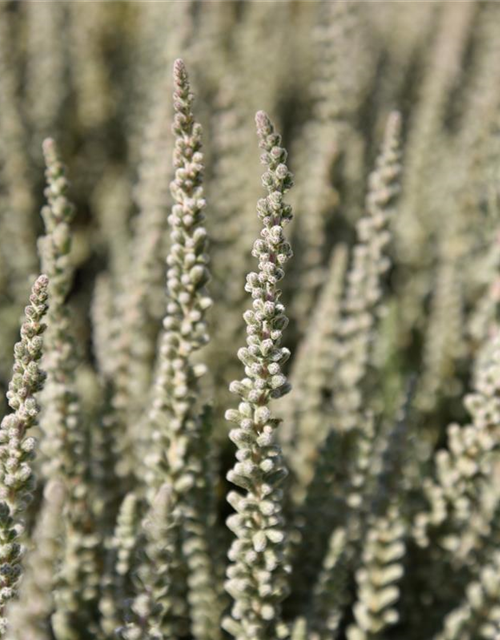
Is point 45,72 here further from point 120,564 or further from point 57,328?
point 120,564

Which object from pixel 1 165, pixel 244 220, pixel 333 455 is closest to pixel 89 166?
pixel 1 165

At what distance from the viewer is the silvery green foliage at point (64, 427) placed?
0.79 metres

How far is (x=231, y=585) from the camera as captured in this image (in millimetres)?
665

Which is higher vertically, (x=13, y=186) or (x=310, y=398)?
(x=13, y=186)

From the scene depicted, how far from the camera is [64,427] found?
0.82m

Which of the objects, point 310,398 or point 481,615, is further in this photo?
point 310,398

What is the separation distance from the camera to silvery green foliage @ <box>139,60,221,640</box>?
2.17ft

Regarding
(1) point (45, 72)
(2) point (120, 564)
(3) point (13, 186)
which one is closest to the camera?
(2) point (120, 564)

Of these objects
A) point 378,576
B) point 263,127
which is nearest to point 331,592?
point 378,576

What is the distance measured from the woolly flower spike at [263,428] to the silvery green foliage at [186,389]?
76 millimetres

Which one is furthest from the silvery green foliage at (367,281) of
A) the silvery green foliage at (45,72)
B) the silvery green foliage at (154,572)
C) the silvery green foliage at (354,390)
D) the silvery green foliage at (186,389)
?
the silvery green foliage at (45,72)

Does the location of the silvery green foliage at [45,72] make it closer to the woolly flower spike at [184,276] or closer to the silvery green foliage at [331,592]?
the woolly flower spike at [184,276]

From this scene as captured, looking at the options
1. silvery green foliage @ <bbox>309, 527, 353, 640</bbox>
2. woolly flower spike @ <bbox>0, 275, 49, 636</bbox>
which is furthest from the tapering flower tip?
silvery green foliage @ <bbox>309, 527, 353, 640</bbox>

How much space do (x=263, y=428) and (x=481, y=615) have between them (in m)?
0.40
